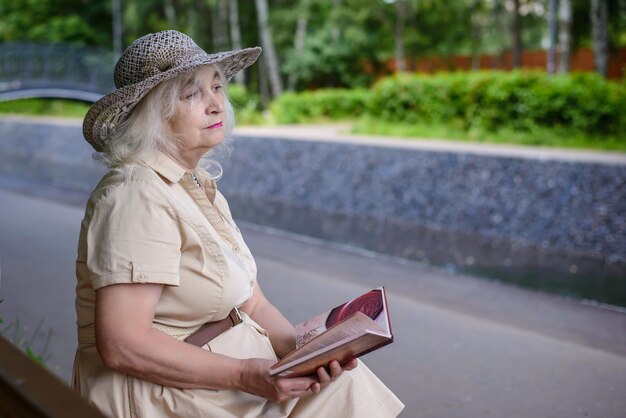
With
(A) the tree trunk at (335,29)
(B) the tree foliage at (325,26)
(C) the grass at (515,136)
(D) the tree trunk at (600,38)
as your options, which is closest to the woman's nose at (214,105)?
(C) the grass at (515,136)

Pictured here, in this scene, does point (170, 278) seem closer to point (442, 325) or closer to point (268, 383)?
point (268, 383)

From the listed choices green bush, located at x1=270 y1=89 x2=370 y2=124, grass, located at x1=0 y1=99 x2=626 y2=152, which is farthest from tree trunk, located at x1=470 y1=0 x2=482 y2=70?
grass, located at x1=0 y1=99 x2=626 y2=152

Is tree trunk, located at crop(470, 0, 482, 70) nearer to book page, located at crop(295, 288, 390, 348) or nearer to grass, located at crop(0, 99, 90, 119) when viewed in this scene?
grass, located at crop(0, 99, 90, 119)

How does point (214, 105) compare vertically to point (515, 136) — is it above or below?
above

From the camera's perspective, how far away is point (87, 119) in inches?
85.0

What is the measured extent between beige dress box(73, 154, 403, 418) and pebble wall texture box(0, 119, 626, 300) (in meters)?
6.17

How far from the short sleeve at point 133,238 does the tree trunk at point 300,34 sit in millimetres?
27615

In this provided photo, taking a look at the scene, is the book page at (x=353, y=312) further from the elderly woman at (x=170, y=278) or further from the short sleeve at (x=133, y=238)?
the short sleeve at (x=133, y=238)

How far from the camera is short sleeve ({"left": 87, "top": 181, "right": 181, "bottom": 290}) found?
1.79 m

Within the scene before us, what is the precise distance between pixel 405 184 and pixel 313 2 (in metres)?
20.0

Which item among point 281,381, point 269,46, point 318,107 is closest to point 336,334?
point 281,381

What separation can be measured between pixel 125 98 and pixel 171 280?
49 cm

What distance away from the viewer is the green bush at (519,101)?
12.4 meters

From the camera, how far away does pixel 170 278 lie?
6.02 ft
